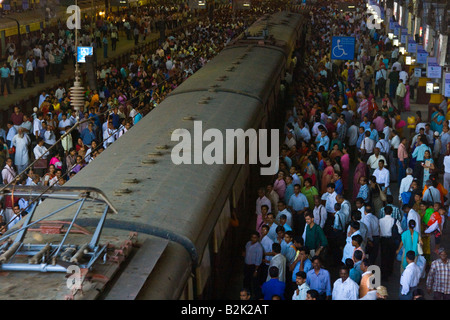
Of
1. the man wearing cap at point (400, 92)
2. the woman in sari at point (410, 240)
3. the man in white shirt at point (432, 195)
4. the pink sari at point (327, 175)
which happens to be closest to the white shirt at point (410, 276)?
the woman in sari at point (410, 240)

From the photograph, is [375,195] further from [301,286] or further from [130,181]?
[130,181]

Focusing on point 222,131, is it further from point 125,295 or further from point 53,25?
point 53,25

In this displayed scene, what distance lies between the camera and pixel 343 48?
25.5 m

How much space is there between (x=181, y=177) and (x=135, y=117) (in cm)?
854

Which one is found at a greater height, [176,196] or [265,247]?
[176,196]

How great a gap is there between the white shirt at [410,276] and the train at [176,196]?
2.37 m

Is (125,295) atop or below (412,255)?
atop

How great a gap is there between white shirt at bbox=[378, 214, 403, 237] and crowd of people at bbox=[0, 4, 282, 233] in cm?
439

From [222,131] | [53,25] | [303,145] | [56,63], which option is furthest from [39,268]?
[53,25]

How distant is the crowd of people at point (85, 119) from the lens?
13.9 metres

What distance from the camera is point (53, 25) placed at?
41.9m

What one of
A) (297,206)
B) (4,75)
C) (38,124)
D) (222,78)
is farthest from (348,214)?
(4,75)

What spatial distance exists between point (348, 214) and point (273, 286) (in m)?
2.81
